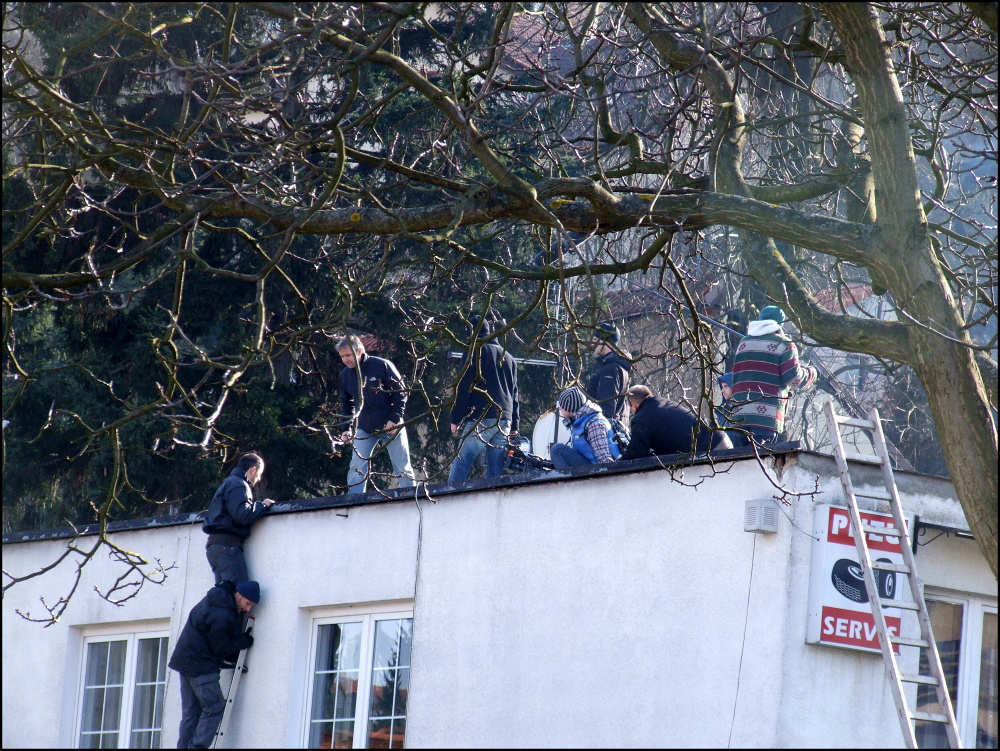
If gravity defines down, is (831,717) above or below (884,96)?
below

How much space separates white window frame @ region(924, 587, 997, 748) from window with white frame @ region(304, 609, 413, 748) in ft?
13.6

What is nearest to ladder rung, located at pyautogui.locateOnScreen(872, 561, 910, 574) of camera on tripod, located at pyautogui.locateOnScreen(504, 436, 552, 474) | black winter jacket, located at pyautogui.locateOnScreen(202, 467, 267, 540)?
camera on tripod, located at pyautogui.locateOnScreen(504, 436, 552, 474)

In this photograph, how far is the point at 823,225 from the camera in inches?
291

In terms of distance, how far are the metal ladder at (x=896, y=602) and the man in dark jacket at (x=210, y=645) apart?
5.39m

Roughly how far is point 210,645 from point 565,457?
3.39 metres

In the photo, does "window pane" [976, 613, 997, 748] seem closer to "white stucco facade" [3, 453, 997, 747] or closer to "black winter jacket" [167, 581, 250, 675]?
"white stucco facade" [3, 453, 997, 747]

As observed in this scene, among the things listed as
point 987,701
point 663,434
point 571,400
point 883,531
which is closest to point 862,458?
point 883,531

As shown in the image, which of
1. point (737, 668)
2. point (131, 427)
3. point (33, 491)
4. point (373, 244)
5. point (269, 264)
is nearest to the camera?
point (269, 264)

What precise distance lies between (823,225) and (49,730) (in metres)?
9.68

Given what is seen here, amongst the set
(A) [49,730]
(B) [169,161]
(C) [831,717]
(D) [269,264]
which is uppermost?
(B) [169,161]

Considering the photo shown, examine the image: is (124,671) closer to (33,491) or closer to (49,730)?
(49,730)

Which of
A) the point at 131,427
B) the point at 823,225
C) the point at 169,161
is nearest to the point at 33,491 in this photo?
the point at 131,427

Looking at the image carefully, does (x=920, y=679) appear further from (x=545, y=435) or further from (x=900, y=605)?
(x=545, y=435)

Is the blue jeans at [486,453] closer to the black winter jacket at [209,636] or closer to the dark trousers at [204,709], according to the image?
the black winter jacket at [209,636]
